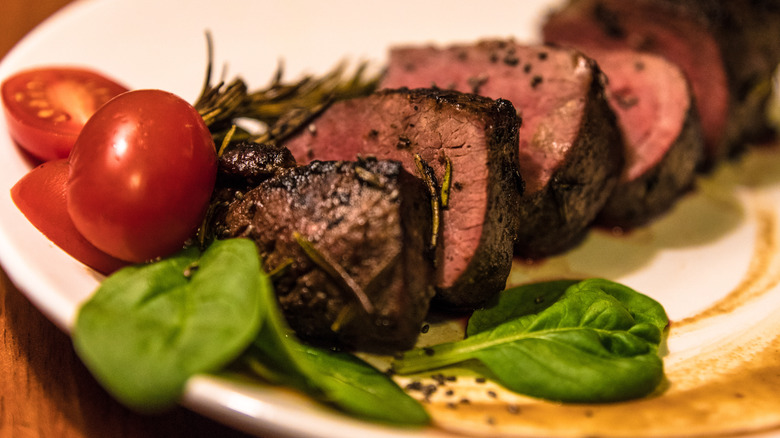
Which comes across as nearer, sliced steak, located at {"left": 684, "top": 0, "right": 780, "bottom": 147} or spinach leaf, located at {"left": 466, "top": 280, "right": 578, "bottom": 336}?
spinach leaf, located at {"left": 466, "top": 280, "right": 578, "bottom": 336}

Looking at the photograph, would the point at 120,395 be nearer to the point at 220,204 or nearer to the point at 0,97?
the point at 220,204

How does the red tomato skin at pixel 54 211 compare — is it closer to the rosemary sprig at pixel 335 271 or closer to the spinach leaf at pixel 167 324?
the spinach leaf at pixel 167 324

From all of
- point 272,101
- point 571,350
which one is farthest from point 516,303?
point 272,101

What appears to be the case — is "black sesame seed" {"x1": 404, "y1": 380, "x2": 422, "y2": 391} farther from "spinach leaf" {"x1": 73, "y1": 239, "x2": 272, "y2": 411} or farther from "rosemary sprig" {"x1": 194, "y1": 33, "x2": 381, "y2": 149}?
"rosemary sprig" {"x1": 194, "y1": 33, "x2": 381, "y2": 149}

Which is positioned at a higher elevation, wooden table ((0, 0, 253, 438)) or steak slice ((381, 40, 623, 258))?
steak slice ((381, 40, 623, 258))

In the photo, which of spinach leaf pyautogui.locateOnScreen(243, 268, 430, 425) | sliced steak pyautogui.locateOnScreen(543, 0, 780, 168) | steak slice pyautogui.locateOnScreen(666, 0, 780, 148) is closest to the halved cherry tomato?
spinach leaf pyautogui.locateOnScreen(243, 268, 430, 425)

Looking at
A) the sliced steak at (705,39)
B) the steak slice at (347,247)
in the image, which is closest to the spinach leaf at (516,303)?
the steak slice at (347,247)

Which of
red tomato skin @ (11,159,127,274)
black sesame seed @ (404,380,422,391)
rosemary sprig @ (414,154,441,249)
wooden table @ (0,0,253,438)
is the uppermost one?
rosemary sprig @ (414,154,441,249)

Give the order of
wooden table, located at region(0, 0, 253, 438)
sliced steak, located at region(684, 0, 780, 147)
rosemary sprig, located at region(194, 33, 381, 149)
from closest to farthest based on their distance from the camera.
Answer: wooden table, located at region(0, 0, 253, 438)
rosemary sprig, located at region(194, 33, 381, 149)
sliced steak, located at region(684, 0, 780, 147)
